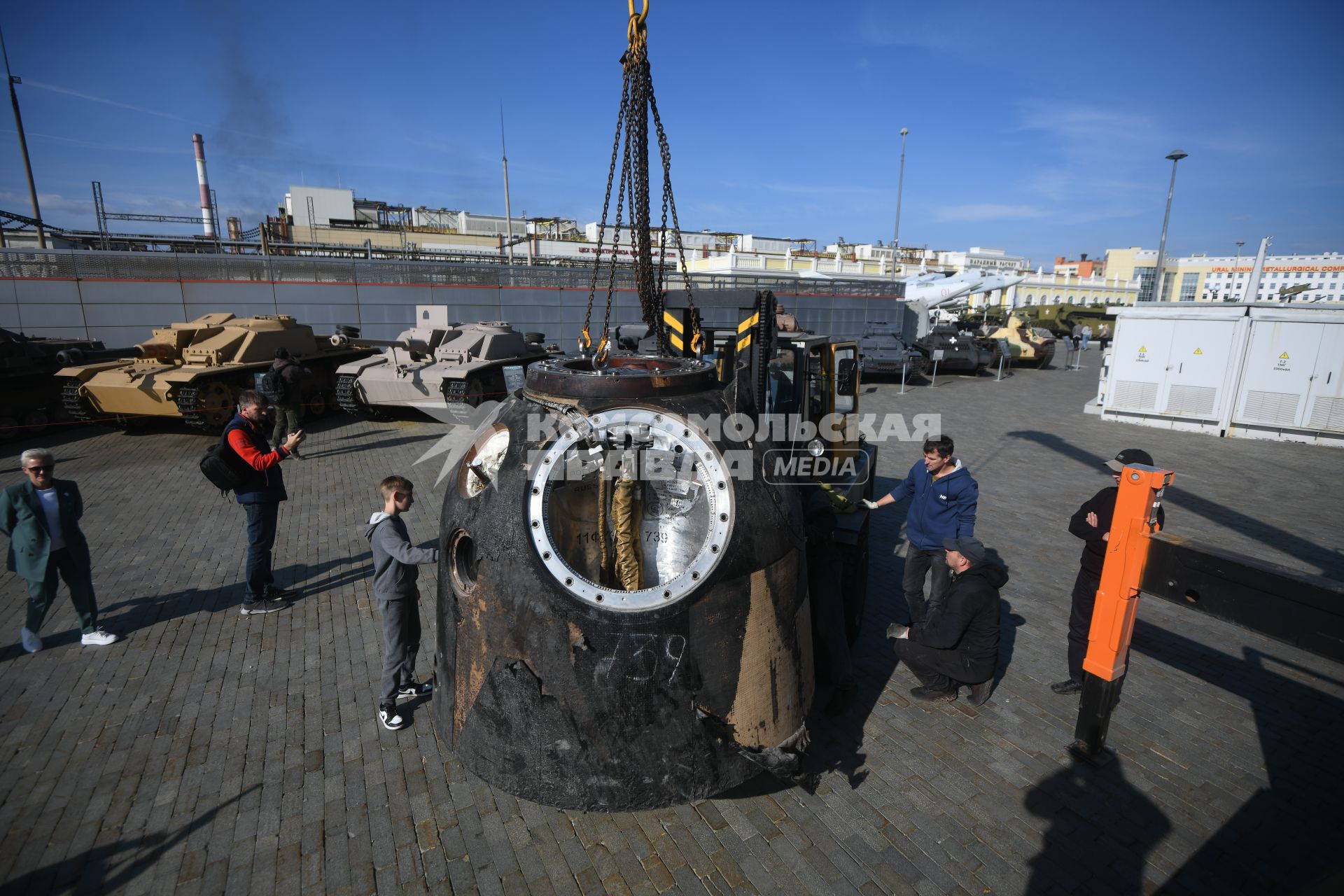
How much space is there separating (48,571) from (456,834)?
12.9ft

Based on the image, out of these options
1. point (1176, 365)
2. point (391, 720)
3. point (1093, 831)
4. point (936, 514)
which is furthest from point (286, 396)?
point (1176, 365)

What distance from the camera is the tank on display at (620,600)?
9.91 ft

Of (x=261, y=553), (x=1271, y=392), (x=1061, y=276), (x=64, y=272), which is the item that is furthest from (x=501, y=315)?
(x=1061, y=276)

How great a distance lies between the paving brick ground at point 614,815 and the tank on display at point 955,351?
16.6m

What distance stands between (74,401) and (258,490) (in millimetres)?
9332

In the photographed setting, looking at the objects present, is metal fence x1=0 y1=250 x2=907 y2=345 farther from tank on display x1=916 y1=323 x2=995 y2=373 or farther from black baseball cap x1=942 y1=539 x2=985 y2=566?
black baseball cap x1=942 y1=539 x2=985 y2=566

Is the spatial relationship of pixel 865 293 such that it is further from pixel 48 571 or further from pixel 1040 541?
pixel 48 571

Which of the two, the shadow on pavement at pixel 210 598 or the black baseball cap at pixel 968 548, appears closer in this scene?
the black baseball cap at pixel 968 548

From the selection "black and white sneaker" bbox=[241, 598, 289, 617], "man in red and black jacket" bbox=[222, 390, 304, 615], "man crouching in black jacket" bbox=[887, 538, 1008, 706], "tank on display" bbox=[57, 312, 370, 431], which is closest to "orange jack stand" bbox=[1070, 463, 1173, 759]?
"man crouching in black jacket" bbox=[887, 538, 1008, 706]

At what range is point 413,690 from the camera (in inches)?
173

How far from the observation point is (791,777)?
3.29 m

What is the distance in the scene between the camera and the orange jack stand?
11.1 feet

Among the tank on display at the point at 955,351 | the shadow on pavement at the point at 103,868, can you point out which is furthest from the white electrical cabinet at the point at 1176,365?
the shadow on pavement at the point at 103,868

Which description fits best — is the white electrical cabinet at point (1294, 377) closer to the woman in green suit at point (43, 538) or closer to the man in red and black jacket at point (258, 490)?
the man in red and black jacket at point (258, 490)
